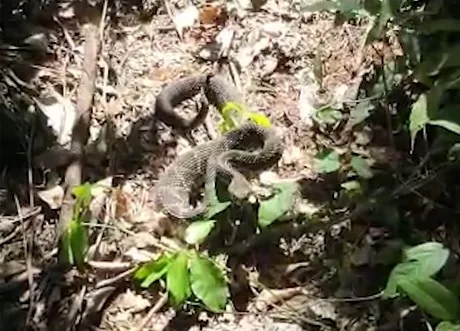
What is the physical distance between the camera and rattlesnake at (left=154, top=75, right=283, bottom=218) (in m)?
3.34

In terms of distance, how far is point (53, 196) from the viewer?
11.1 ft

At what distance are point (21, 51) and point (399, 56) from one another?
1557mm

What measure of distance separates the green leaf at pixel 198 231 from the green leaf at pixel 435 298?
3.15 feet

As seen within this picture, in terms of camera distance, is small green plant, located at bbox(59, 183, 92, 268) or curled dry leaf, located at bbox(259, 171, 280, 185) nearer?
small green plant, located at bbox(59, 183, 92, 268)

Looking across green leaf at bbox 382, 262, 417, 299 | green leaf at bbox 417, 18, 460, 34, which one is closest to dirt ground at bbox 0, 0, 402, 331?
green leaf at bbox 382, 262, 417, 299

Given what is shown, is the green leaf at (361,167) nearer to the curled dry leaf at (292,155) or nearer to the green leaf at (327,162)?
the green leaf at (327,162)

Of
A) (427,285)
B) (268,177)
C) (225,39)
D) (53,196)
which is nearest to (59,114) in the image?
(53,196)

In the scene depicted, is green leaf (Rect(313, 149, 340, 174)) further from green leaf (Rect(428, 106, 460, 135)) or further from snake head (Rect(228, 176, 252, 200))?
green leaf (Rect(428, 106, 460, 135))

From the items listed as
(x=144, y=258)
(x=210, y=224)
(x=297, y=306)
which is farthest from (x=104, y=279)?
(x=297, y=306)

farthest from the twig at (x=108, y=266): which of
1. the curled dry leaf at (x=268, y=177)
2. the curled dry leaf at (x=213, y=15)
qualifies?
the curled dry leaf at (x=213, y=15)

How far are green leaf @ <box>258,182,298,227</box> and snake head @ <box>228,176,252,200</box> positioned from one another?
0.12 m

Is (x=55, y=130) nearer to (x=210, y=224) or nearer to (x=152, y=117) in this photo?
(x=152, y=117)

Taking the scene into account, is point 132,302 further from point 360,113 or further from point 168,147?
point 360,113

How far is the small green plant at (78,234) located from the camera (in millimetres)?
2990
